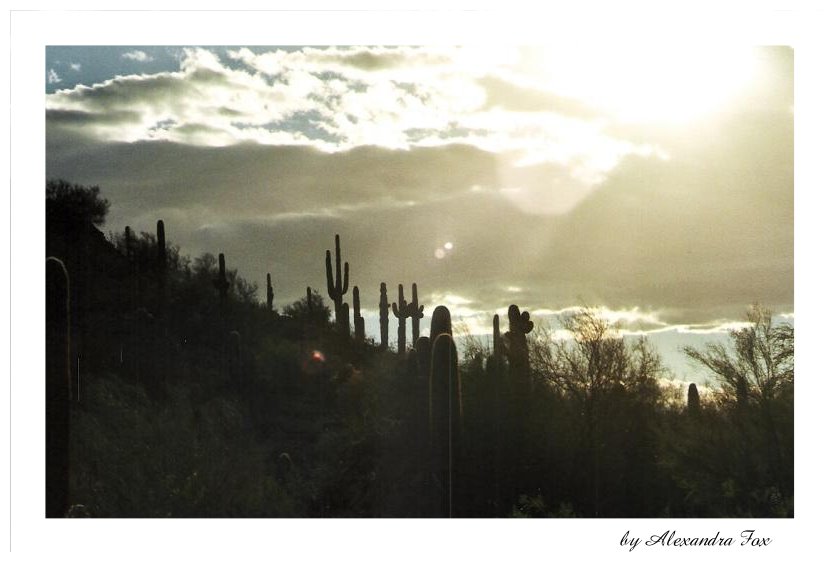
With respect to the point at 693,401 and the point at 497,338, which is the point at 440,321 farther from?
the point at 693,401

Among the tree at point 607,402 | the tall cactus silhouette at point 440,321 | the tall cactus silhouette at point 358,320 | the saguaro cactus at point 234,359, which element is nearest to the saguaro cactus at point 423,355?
the tall cactus silhouette at point 440,321

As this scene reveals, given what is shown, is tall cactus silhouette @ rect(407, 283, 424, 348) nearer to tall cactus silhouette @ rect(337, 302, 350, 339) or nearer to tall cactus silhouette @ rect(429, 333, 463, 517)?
tall cactus silhouette @ rect(337, 302, 350, 339)

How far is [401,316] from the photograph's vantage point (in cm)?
2539

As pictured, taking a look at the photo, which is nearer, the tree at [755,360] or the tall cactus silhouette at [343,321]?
the tree at [755,360]

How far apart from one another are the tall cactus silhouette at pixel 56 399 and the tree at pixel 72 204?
12.4 meters

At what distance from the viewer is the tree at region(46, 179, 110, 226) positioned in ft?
83.3

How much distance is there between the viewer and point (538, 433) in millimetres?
24000

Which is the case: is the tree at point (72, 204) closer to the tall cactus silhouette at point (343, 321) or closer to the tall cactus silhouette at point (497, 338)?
the tall cactus silhouette at point (343, 321)

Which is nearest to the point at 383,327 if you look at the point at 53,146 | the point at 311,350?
the point at 311,350

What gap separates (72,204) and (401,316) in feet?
30.6

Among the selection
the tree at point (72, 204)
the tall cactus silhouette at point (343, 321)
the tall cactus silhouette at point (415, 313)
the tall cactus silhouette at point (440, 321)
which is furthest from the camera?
the tall cactus silhouette at point (343, 321)

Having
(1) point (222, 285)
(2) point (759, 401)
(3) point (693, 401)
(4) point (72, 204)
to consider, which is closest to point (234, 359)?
(1) point (222, 285)

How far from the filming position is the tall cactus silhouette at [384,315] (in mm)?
27312

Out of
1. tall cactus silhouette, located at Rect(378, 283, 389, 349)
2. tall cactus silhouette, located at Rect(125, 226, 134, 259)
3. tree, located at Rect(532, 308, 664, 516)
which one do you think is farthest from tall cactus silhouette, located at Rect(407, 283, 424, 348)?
tall cactus silhouette, located at Rect(125, 226, 134, 259)
